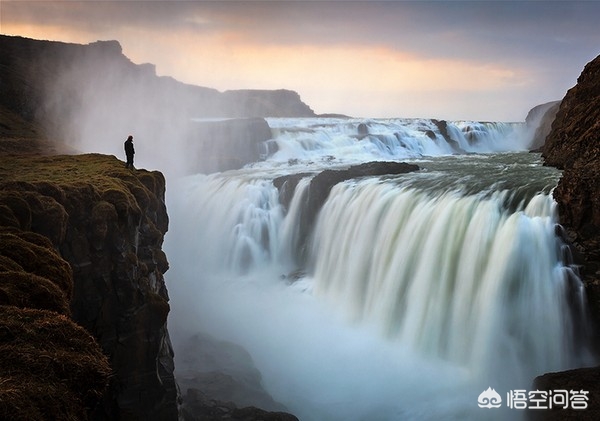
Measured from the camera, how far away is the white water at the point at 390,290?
51.6 ft

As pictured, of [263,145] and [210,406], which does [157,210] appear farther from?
[263,145]

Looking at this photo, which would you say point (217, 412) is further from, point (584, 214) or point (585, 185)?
point (585, 185)

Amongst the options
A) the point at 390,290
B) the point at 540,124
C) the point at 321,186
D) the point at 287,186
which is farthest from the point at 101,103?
the point at 540,124

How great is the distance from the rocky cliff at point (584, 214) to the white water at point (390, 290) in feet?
2.38

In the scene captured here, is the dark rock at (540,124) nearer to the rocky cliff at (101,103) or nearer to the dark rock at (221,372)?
the rocky cliff at (101,103)

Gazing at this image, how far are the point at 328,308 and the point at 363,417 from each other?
306 inches

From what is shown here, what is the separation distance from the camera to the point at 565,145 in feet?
91.2

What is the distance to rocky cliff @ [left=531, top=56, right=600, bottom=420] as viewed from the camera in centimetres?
1236

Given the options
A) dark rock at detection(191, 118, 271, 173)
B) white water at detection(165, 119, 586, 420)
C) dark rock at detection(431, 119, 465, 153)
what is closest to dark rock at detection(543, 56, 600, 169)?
white water at detection(165, 119, 586, 420)

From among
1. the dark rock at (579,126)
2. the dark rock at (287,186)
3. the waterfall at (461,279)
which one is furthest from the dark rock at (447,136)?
the waterfall at (461,279)

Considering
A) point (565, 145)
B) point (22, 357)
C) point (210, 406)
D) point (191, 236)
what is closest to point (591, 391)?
point (210, 406)

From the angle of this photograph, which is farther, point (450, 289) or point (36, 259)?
point (450, 289)

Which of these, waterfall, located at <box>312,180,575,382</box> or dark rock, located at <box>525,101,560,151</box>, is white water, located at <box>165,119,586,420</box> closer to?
waterfall, located at <box>312,180,575,382</box>

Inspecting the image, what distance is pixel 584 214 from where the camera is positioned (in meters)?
15.8
